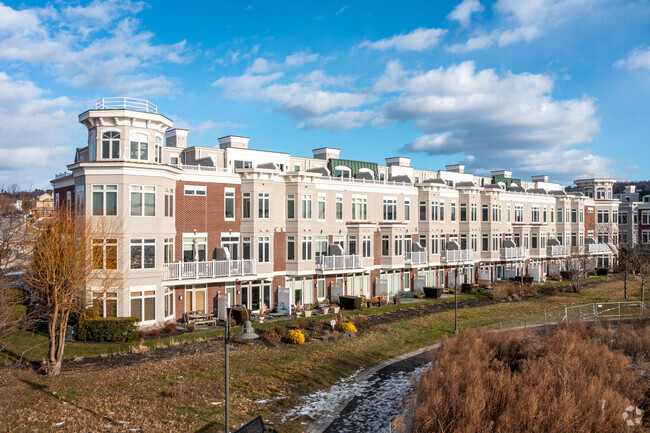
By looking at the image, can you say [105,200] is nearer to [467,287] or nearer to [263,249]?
[263,249]

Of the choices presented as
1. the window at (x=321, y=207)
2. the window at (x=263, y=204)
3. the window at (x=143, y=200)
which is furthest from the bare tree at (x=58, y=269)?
the window at (x=321, y=207)

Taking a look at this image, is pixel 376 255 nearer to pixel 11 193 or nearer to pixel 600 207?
pixel 11 193

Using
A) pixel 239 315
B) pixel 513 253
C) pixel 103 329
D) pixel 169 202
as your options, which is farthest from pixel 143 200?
pixel 513 253

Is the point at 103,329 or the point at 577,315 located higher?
the point at 103,329

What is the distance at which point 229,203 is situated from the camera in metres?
31.3

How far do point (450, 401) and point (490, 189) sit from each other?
38.7 meters

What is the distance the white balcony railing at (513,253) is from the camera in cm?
4900

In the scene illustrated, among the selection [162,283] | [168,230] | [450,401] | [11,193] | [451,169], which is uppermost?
[451,169]

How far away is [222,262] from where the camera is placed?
29141mm

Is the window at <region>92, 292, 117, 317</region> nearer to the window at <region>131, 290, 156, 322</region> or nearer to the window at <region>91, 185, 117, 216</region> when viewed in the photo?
the window at <region>131, 290, 156, 322</region>

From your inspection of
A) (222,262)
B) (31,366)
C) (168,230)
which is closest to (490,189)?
(222,262)

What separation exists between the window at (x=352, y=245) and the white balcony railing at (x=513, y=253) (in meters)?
19.6

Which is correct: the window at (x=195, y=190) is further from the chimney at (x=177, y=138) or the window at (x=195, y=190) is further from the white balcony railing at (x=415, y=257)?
the white balcony railing at (x=415, y=257)

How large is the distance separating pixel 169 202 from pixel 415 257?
22.2m
